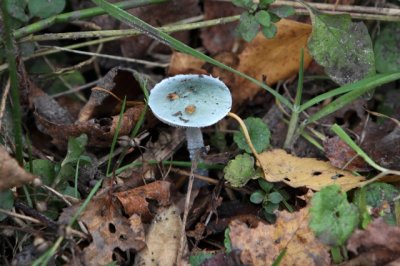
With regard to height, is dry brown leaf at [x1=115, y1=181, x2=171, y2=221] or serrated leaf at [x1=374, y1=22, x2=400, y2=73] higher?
serrated leaf at [x1=374, y1=22, x2=400, y2=73]

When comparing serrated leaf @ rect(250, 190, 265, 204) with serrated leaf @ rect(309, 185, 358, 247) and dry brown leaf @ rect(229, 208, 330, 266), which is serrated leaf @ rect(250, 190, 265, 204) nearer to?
dry brown leaf @ rect(229, 208, 330, 266)

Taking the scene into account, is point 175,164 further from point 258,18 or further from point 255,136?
point 258,18

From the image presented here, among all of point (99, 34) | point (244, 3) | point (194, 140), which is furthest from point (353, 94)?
point (99, 34)

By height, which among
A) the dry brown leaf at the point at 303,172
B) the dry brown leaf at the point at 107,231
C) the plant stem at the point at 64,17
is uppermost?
the plant stem at the point at 64,17

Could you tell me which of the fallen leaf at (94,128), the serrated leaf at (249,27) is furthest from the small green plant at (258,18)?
the fallen leaf at (94,128)

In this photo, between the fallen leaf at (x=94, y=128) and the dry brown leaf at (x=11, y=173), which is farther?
the fallen leaf at (x=94, y=128)

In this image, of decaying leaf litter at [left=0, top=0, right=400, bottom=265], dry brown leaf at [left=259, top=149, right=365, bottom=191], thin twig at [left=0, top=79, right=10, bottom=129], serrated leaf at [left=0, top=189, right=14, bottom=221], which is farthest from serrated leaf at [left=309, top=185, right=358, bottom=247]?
thin twig at [left=0, top=79, right=10, bottom=129]

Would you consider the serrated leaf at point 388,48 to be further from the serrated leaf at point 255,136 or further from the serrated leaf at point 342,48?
the serrated leaf at point 255,136
